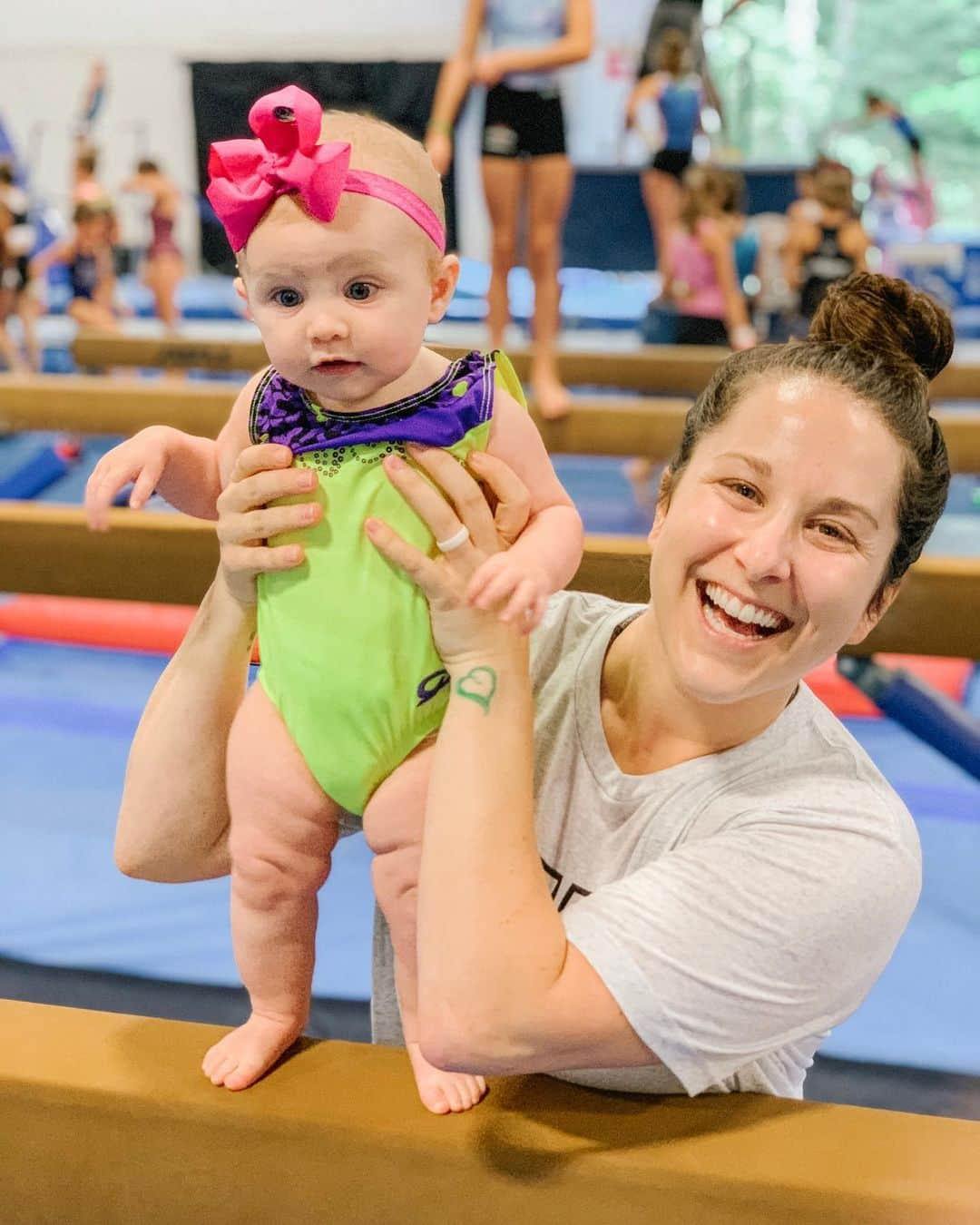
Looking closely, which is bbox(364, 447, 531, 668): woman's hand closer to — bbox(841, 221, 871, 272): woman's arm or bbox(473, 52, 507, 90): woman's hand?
bbox(473, 52, 507, 90): woman's hand

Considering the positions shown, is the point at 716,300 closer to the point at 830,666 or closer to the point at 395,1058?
the point at 830,666

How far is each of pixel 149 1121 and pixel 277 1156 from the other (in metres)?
0.11

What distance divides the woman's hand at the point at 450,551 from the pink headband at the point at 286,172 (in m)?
0.20

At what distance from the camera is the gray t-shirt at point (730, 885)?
0.87 meters

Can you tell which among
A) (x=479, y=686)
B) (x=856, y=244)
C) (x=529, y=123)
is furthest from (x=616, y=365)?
(x=479, y=686)

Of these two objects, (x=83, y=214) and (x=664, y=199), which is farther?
(x=83, y=214)

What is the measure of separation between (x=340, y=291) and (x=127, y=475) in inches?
9.2

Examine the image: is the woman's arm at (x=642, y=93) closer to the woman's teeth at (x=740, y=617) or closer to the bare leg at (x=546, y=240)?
the bare leg at (x=546, y=240)

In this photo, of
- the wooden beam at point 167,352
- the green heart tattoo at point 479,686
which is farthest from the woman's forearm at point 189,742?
the wooden beam at point 167,352

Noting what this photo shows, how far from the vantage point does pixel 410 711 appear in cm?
100

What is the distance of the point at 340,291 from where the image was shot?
0.92 metres

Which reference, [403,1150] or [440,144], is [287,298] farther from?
[440,144]

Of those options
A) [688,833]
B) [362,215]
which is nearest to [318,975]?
[688,833]

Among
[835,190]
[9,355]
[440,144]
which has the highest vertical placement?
[440,144]
